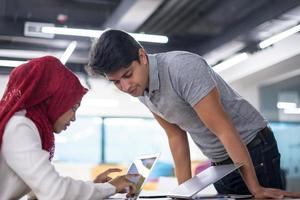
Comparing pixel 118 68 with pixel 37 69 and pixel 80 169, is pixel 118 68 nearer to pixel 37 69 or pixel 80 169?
pixel 37 69

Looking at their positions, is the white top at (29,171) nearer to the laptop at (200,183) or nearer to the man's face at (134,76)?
the laptop at (200,183)

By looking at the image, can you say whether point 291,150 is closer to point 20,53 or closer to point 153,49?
point 153,49

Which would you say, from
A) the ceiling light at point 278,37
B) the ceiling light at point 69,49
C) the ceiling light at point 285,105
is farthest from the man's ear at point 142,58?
the ceiling light at point 285,105

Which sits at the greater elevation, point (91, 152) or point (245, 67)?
point (245, 67)

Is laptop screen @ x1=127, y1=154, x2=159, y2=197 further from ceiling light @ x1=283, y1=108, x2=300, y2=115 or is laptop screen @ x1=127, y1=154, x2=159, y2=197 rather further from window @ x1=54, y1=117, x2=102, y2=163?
window @ x1=54, y1=117, x2=102, y2=163

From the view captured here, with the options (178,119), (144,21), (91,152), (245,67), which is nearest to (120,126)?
(91,152)

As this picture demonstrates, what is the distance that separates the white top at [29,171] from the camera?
91 centimetres

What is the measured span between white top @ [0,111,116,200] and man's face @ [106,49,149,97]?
1.04 ft

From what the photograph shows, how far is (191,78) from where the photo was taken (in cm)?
115

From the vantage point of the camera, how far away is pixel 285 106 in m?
7.06

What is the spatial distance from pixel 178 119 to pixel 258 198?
0.36 metres

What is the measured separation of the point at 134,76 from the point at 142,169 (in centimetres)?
27

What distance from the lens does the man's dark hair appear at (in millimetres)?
1120

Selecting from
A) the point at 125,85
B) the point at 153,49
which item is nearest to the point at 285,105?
the point at 153,49
